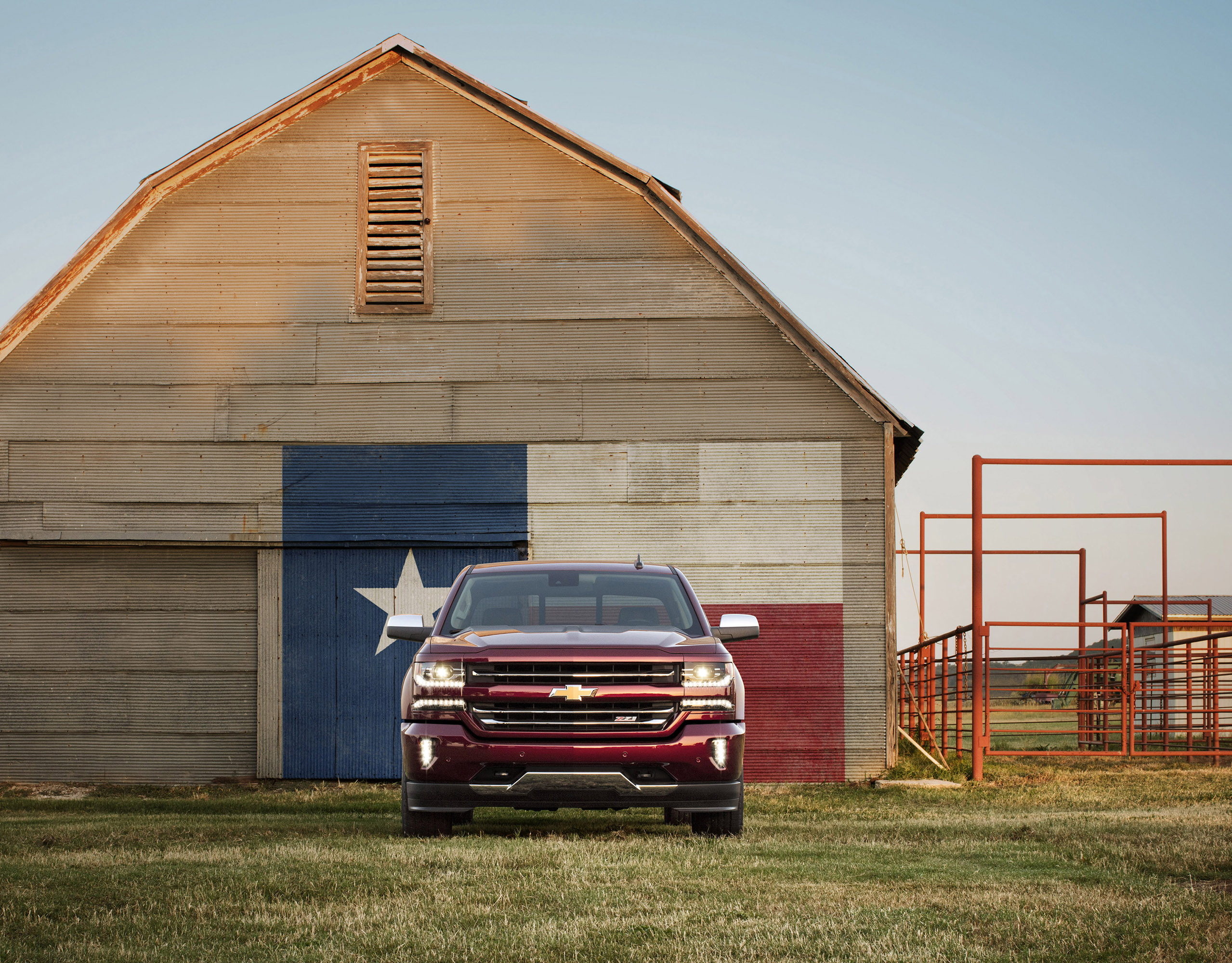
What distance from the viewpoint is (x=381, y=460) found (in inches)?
581

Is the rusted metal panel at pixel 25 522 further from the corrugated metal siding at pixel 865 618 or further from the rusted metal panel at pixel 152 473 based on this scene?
the corrugated metal siding at pixel 865 618

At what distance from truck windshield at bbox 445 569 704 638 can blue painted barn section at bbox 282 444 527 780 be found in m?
5.41

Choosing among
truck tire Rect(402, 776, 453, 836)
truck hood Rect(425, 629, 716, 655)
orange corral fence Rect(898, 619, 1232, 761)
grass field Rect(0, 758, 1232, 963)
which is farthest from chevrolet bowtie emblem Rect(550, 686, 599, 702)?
orange corral fence Rect(898, 619, 1232, 761)

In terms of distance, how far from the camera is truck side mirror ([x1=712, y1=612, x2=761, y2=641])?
8.60 metres

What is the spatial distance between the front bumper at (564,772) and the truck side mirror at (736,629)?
956 mm

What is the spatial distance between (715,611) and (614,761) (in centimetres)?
692

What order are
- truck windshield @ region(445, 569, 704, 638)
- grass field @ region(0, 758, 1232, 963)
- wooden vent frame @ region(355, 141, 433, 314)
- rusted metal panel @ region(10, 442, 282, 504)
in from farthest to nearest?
wooden vent frame @ region(355, 141, 433, 314), rusted metal panel @ region(10, 442, 282, 504), truck windshield @ region(445, 569, 704, 638), grass field @ region(0, 758, 1232, 963)

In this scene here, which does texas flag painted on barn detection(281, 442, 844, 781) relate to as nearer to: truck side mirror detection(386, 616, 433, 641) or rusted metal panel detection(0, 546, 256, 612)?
rusted metal panel detection(0, 546, 256, 612)

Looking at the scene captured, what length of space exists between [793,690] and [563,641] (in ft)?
23.0

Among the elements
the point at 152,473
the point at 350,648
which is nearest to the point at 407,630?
the point at 350,648

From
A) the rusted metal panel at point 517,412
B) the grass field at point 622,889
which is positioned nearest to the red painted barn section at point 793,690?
the rusted metal panel at point 517,412

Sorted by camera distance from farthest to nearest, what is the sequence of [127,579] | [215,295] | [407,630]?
[215,295] < [127,579] < [407,630]

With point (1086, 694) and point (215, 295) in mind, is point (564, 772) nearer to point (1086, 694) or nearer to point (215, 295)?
point (215, 295)

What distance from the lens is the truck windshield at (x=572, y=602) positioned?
8.79m
